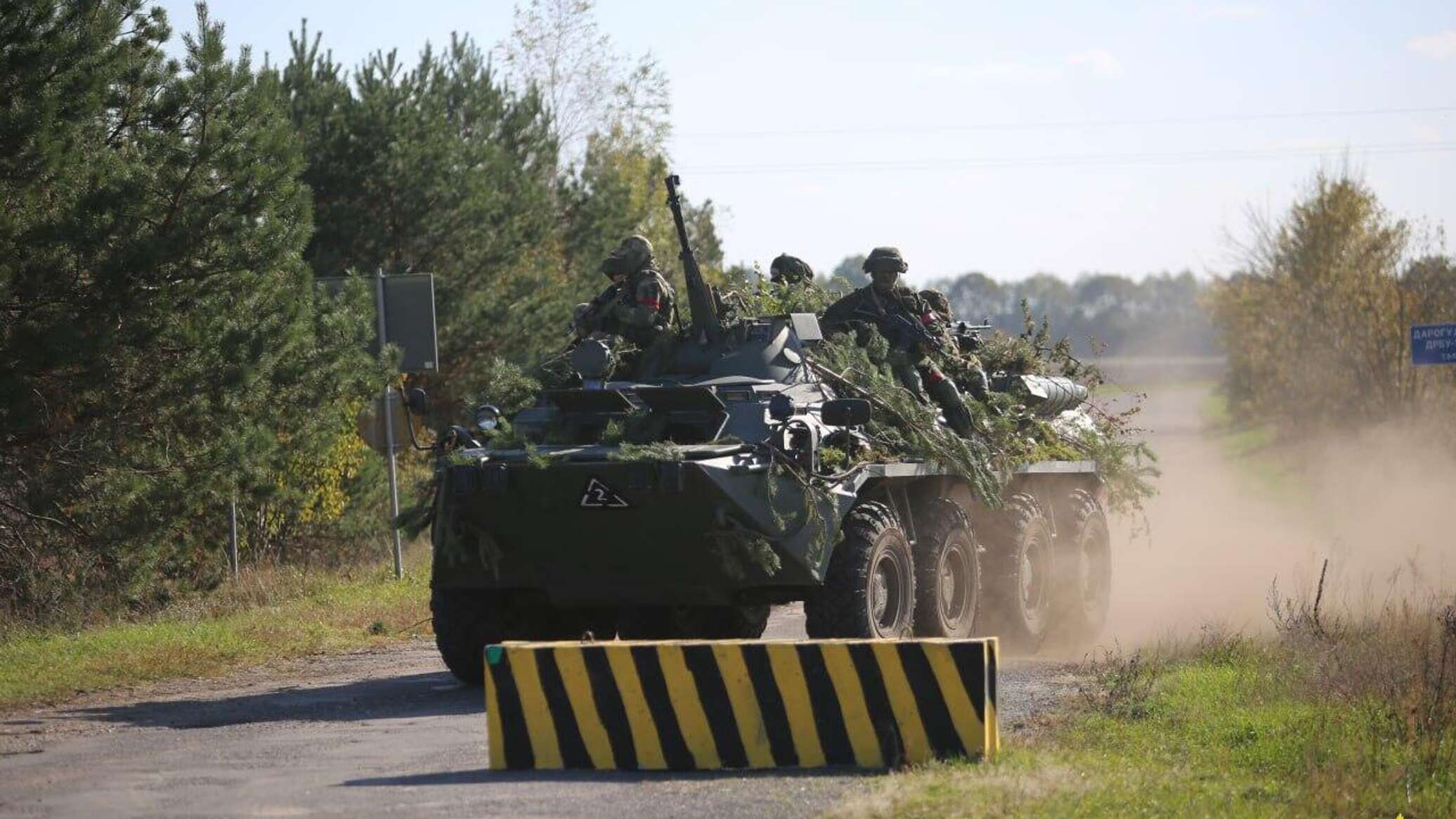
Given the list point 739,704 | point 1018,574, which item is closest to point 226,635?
point 1018,574

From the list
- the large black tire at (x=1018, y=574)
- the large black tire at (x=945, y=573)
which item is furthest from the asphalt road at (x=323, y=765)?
the large black tire at (x=1018, y=574)

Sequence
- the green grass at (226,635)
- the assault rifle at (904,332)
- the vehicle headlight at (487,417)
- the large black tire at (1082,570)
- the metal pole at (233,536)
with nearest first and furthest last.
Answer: the vehicle headlight at (487,417), the green grass at (226,635), the assault rifle at (904,332), the large black tire at (1082,570), the metal pole at (233,536)

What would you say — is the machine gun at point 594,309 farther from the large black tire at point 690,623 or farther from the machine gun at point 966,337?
the machine gun at point 966,337

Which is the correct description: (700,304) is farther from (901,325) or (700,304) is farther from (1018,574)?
(1018,574)

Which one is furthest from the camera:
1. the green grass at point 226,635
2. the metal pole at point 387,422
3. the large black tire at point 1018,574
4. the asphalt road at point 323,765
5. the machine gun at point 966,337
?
the metal pole at point 387,422

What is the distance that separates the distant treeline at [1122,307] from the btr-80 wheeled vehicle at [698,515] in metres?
56.3

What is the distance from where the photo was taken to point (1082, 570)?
16000 mm

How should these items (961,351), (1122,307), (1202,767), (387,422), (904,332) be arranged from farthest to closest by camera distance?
1. (1122,307)
2. (387,422)
3. (961,351)
4. (904,332)
5. (1202,767)

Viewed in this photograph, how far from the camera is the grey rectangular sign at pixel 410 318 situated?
17844 millimetres

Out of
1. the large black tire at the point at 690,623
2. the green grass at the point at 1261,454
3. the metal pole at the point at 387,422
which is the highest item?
the metal pole at the point at 387,422

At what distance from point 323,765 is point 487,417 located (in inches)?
143

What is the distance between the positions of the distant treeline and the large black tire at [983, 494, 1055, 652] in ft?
178

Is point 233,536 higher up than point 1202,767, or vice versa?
point 233,536

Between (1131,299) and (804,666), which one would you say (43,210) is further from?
(1131,299)
